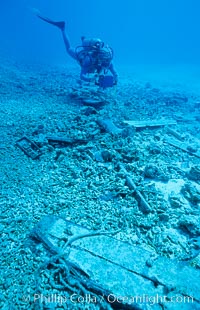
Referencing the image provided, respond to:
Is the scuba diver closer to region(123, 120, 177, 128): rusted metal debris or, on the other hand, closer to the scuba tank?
the scuba tank

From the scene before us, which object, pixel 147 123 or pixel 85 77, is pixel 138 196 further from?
pixel 85 77

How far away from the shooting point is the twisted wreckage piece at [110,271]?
2611mm

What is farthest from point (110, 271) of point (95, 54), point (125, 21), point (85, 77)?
point (125, 21)

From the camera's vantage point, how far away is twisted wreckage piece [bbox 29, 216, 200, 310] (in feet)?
8.57

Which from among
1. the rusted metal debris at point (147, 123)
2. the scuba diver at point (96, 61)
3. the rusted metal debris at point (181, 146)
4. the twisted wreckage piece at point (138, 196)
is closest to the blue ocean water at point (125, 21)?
the scuba diver at point (96, 61)

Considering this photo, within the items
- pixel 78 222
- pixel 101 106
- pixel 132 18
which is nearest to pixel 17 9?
pixel 132 18

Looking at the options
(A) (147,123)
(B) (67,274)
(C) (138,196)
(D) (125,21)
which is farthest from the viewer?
(D) (125,21)

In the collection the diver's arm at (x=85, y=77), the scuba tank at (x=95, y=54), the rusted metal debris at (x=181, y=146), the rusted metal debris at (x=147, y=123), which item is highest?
the scuba tank at (x=95, y=54)

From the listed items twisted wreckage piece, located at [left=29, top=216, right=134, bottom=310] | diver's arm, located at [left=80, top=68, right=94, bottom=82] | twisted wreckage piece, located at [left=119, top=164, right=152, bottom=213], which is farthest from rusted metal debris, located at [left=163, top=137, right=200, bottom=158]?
diver's arm, located at [left=80, top=68, right=94, bottom=82]

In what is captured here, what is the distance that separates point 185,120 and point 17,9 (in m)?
118

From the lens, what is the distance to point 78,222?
358 centimetres

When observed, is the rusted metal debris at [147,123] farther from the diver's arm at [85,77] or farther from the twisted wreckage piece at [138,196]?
the diver's arm at [85,77]

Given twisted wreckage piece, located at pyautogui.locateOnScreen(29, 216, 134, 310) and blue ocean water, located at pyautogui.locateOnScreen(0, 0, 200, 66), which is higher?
blue ocean water, located at pyautogui.locateOnScreen(0, 0, 200, 66)

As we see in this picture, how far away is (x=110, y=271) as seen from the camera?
2820mm
